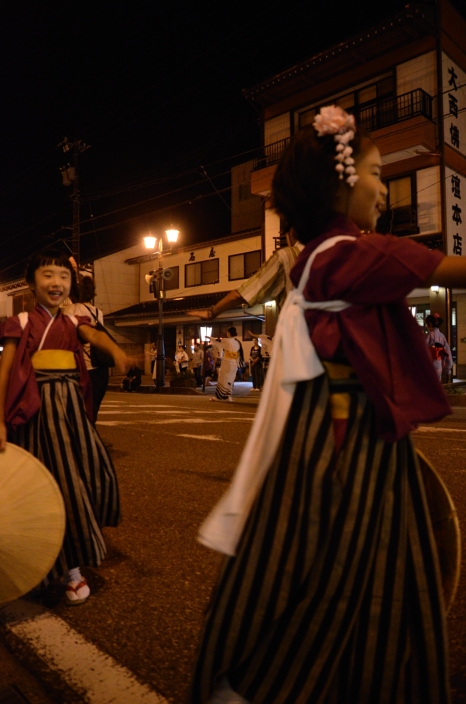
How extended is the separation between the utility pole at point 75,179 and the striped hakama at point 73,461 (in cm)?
1808

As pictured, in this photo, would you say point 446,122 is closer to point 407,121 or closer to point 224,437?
point 407,121

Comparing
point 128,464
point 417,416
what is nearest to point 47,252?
point 417,416

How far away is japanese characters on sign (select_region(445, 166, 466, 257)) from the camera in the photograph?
18109mm

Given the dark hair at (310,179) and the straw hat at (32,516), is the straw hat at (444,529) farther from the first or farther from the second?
the straw hat at (32,516)

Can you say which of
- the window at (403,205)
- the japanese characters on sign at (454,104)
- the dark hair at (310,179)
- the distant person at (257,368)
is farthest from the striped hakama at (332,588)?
the japanese characters on sign at (454,104)

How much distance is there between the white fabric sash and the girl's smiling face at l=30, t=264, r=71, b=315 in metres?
1.67

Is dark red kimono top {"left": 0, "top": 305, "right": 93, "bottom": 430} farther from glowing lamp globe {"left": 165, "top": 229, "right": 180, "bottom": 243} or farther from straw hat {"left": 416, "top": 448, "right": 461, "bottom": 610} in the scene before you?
glowing lamp globe {"left": 165, "top": 229, "right": 180, "bottom": 243}

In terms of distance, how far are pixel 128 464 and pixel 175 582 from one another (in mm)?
3103

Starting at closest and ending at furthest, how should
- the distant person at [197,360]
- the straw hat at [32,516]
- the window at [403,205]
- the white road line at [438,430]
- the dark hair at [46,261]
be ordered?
1. the straw hat at [32,516]
2. the dark hair at [46,261]
3. the white road line at [438,430]
4. the window at [403,205]
5. the distant person at [197,360]

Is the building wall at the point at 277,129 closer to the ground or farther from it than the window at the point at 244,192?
farther from it

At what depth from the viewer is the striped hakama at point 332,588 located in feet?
4.58

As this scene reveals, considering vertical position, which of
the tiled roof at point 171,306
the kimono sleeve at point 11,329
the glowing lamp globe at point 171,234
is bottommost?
the kimono sleeve at point 11,329

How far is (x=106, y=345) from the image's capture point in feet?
9.02

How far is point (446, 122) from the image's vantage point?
18.6m
